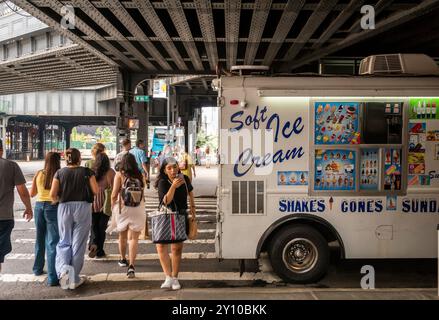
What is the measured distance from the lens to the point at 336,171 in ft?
19.6

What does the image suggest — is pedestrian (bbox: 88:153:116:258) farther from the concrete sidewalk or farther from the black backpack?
the concrete sidewalk

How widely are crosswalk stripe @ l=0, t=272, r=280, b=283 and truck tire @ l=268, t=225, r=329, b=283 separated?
1.42ft

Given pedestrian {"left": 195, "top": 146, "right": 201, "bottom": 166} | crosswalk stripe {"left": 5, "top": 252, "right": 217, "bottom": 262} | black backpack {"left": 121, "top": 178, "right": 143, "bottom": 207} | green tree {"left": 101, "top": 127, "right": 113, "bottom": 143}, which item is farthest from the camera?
green tree {"left": 101, "top": 127, "right": 113, "bottom": 143}

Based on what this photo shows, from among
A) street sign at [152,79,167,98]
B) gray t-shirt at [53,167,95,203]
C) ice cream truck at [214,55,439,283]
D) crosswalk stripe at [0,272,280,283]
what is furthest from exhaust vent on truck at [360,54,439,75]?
street sign at [152,79,167,98]

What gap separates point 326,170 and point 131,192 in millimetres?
2890

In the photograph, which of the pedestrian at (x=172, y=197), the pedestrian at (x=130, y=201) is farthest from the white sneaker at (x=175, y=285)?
the pedestrian at (x=130, y=201)

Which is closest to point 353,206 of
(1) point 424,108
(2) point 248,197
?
(2) point 248,197

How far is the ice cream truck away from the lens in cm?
595

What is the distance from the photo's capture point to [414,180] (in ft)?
19.7

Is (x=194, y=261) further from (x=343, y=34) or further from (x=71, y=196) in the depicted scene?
(x=343, y=34)

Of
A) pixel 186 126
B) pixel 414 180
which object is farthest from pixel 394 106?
pixel 186 126

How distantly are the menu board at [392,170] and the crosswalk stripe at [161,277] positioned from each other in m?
2.13

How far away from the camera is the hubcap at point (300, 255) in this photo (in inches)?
234

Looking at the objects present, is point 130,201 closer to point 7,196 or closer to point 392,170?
point 7,196
